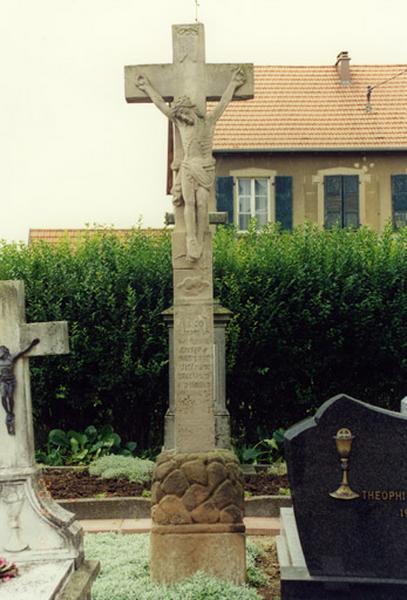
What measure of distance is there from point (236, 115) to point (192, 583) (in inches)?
670

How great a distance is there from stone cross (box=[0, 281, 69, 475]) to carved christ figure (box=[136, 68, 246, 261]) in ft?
5.29

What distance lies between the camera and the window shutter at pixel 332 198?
22156 millimetres

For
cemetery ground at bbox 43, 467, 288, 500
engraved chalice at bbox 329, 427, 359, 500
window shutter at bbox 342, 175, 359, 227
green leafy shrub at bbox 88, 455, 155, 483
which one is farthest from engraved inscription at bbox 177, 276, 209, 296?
window shutter at bbox 342, 175, 359, 227

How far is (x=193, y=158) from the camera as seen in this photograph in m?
7.61

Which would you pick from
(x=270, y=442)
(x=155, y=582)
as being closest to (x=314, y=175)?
(x=270, y=442)

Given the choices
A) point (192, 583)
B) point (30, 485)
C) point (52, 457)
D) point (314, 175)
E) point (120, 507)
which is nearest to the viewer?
point (30, 485)

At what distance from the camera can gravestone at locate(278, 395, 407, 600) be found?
6.50m

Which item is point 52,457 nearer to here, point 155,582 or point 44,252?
point 44,252

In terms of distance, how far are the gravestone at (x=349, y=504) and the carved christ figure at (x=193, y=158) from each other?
2.02 m

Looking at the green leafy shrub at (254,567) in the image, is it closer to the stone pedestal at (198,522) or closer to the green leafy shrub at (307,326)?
the stone pedestal at (198,522)

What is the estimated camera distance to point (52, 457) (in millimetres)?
13547

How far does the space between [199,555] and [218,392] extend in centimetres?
520

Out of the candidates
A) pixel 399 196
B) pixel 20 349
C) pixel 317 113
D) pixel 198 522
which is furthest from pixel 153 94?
pixel 317 113

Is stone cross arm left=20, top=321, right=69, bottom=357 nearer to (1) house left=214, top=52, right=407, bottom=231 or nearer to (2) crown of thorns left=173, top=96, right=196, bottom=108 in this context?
(2) crown of thorns left=173, top=96, right=196, bottom=108
